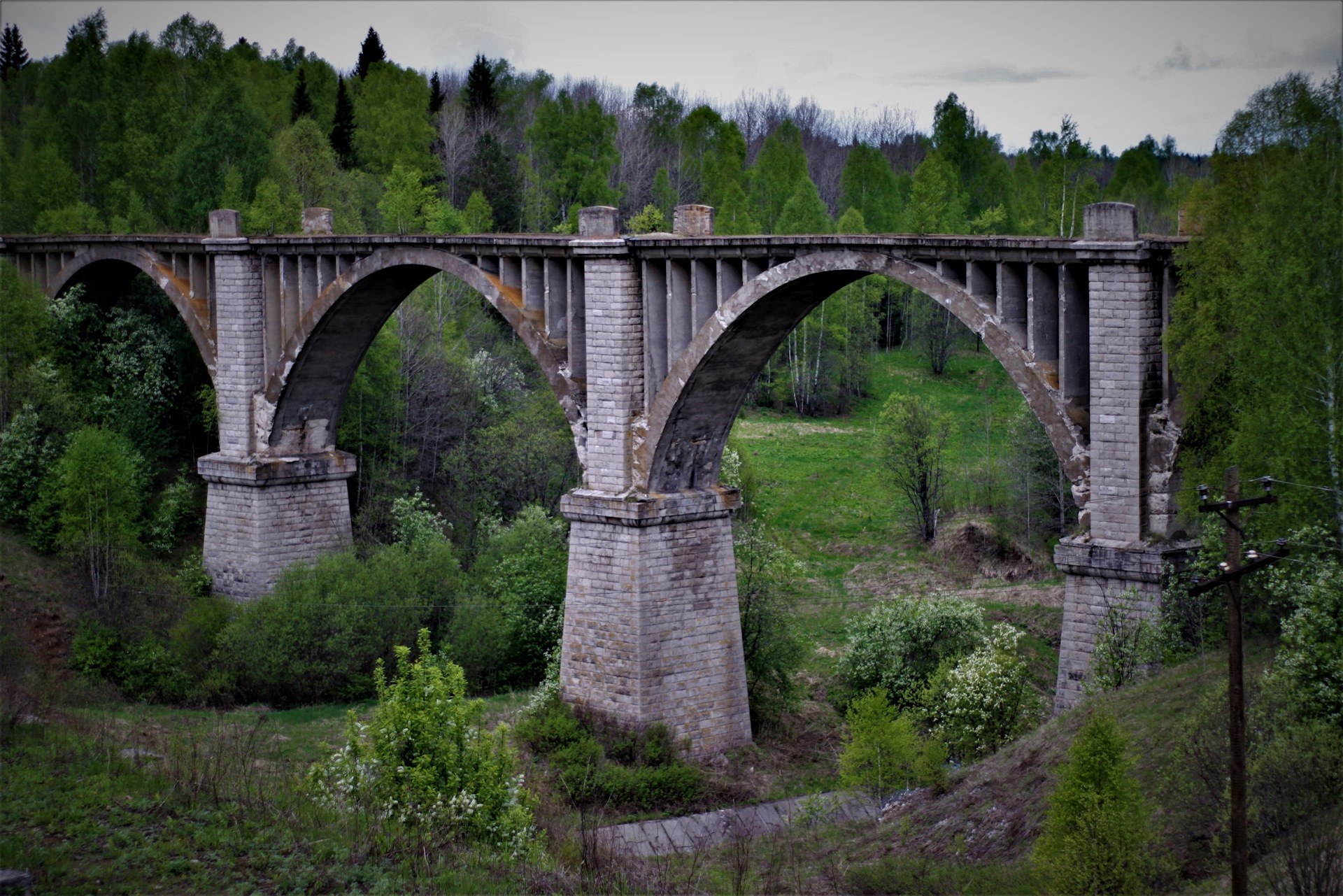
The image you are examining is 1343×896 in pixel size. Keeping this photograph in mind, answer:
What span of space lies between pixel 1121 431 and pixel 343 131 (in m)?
53.7

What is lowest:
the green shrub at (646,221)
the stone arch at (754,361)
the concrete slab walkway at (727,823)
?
the concrete slab walkway at (727,823)

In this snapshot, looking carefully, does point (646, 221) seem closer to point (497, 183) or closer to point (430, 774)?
point (497, 183)

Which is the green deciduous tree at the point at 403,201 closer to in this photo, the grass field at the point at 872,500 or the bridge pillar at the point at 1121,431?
the grass field at the point at 872,500

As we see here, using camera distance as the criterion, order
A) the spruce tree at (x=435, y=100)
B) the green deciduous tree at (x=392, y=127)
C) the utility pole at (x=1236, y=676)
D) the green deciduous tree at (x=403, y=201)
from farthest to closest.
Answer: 1. the spruce tree at (x=435, y=100)
2. the green deciduous tree at (x=392, y=127)
3. the green deciduous tree at (x=403, y=201)
4. the utility pole at (x=1236, y=676)

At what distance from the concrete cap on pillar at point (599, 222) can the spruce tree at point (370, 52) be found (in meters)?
57.8

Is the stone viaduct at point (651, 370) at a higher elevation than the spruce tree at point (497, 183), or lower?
lower

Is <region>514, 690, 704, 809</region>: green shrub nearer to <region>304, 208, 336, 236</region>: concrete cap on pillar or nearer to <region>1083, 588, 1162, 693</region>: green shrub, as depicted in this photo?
<region>1083, 588, 1162, 693</region>: green shrub

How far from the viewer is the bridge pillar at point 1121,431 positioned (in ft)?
72.7

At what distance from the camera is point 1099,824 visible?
55.8 ft

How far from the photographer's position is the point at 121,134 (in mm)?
60156

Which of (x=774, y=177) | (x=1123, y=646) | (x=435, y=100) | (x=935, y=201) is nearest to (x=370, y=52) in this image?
(x=435, y=100)

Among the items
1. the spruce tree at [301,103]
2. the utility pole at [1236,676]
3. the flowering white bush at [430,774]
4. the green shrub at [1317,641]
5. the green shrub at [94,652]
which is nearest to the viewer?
the utility pole at [1236,676]

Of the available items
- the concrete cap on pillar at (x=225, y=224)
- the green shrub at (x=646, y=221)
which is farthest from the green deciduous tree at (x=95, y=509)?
the green shrub at (x=646, y=221)

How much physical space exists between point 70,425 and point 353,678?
1256cm
